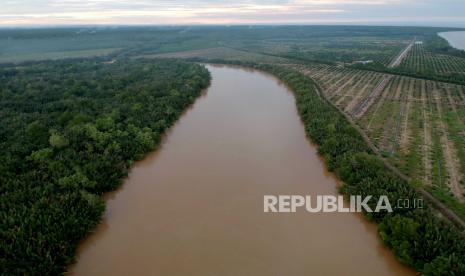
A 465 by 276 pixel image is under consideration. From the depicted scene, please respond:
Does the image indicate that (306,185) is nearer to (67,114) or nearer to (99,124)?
(99,124)

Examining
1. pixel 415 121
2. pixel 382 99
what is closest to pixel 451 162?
pixel 415 121

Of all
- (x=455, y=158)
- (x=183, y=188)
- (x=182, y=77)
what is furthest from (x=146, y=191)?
(x=182, y=77)

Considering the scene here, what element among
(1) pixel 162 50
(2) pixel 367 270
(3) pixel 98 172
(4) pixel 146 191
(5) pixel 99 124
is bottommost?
(2) pixel 367 270

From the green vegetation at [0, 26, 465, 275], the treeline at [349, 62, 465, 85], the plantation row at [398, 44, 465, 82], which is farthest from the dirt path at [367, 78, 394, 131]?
the plantation row at [398, 44, 465, 82]

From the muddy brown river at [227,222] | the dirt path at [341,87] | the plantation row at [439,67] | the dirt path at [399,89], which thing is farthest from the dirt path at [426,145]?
the plantation row at [439,67]

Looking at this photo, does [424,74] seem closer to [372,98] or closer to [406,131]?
[372,98]

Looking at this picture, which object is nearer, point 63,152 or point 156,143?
point 63,152

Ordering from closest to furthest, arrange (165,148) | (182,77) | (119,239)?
1. (119,239)
2. (165,148)
3. (182,77)
